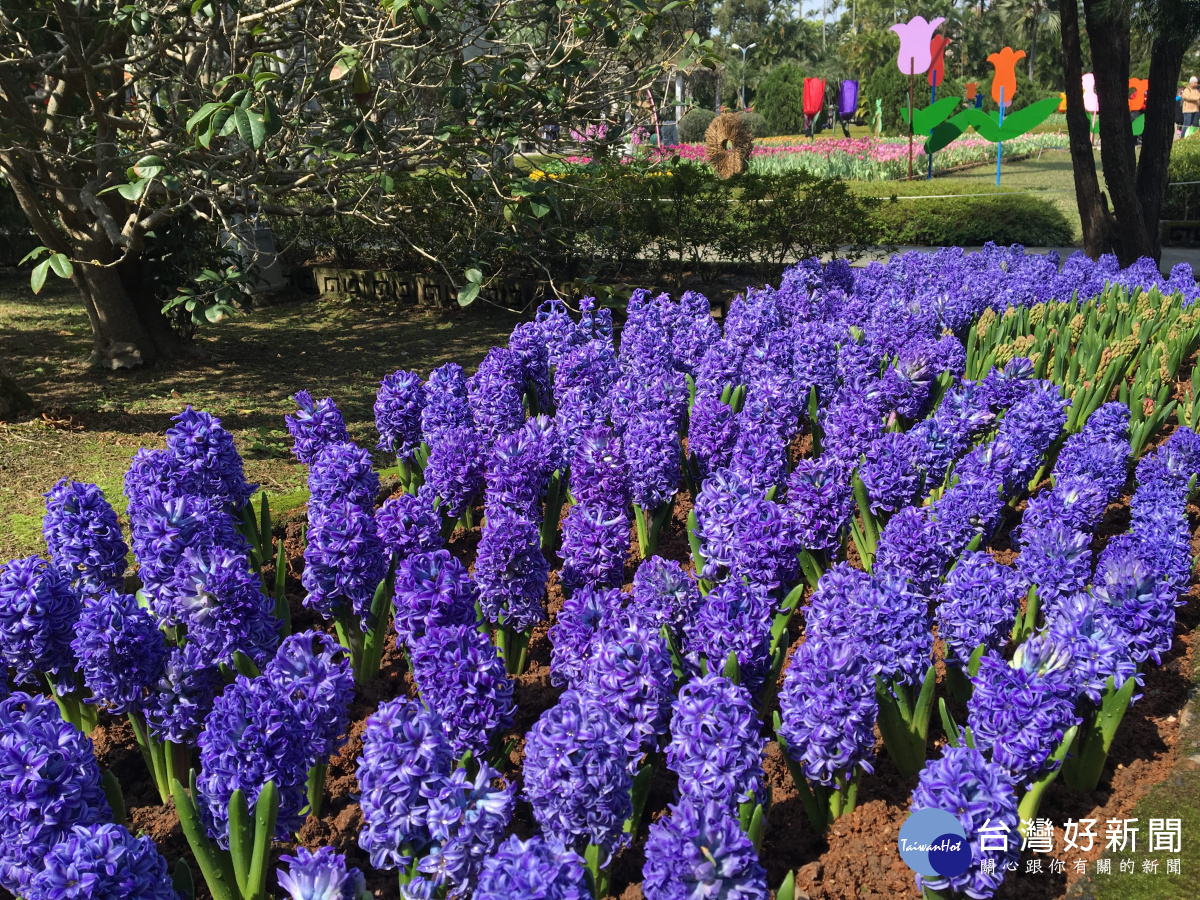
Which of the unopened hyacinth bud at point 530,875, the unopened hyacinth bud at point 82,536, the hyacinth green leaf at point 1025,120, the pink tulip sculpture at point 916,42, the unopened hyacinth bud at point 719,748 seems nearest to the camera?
the unopened hyacinth bud at point 530,875

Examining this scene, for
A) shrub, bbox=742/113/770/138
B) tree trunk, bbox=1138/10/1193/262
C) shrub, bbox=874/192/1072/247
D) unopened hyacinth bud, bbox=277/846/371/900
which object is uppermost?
shrub, bbox=742/113/770/138

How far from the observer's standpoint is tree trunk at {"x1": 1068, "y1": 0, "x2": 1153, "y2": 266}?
8859 mm

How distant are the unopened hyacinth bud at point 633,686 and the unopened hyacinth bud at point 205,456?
6.05 ft

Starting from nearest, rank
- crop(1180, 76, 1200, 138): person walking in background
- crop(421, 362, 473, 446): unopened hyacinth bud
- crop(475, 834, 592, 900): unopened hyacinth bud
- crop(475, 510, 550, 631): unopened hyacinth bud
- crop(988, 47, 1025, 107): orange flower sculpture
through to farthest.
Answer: crop(475, 834, 592, 900): unopened hyacinth bud, crop(475, 510, 550, 631): unopened hyacinth bud, crop(421, 362, 473, 446): unopened hyacinth bud, crop(988, 47, 1025, 107): orange flower sculpture, crop(1180, 76, 1200, 138): person walking in background

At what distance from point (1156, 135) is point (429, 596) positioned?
10212 mm

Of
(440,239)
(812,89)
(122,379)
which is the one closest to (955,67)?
(812,89)

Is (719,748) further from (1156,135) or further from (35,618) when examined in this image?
(1156,135)

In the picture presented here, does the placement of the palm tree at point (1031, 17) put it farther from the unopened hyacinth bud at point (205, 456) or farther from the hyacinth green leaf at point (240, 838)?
the hyacinth green leaf at point (240, 838)

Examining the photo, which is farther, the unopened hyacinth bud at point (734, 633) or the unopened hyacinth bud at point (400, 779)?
the unopened hyacinth bud at point (734, 633)

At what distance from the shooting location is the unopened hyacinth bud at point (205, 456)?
3.42 m

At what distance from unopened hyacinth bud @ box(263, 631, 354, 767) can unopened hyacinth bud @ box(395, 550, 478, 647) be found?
0.24 m

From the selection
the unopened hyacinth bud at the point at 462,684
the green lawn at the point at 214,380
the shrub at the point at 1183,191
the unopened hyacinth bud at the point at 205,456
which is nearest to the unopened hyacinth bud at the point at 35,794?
the unopened hyacinth bud at the point at 462,684

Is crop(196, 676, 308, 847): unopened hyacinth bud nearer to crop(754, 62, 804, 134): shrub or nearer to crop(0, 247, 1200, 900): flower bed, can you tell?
crop(0, 247, 1200, 900): flower bed

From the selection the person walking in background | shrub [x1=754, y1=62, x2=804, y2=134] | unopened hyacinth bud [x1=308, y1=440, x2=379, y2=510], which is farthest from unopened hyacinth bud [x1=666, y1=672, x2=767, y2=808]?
shrub [x1=754, y1=62, x2=804, y2=134]
